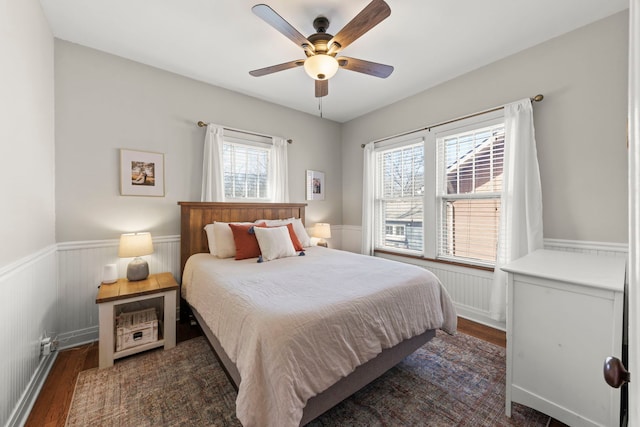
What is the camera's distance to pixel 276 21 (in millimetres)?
1733

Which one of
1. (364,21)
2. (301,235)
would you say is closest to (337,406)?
(301,235)

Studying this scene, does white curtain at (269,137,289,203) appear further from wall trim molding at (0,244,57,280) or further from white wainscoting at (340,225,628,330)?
wall trim molding at (0,244,57,280)

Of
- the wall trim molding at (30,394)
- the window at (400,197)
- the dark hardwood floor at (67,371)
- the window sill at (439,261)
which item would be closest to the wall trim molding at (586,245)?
the window sill at (439,261)

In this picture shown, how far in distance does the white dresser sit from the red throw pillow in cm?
213

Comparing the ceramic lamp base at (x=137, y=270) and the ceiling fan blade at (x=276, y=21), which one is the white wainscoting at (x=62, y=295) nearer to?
the ceramic lamp base at (x=137, y=270)

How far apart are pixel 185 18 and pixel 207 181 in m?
1.55

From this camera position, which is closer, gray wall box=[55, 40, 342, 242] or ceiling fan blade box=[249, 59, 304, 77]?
ceiling fan blade box=[249, 59, 304, 77]

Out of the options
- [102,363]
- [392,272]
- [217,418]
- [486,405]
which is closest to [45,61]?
[102,363]

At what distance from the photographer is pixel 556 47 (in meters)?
2.38

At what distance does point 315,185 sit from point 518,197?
8.67ft

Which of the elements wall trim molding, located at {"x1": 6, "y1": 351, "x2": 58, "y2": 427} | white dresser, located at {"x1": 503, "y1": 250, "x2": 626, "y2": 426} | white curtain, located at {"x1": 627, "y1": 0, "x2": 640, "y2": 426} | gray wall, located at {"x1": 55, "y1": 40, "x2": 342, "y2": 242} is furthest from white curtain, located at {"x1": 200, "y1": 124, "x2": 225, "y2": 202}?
white curtain, located at {"x1": 627, "y1": 0, "x2": 640, "y2": 426}

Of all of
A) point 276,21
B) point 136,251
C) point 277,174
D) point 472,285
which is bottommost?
point 472,285

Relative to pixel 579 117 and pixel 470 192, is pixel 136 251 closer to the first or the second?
pixel 470 192

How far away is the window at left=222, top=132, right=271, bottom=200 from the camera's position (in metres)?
3.36
